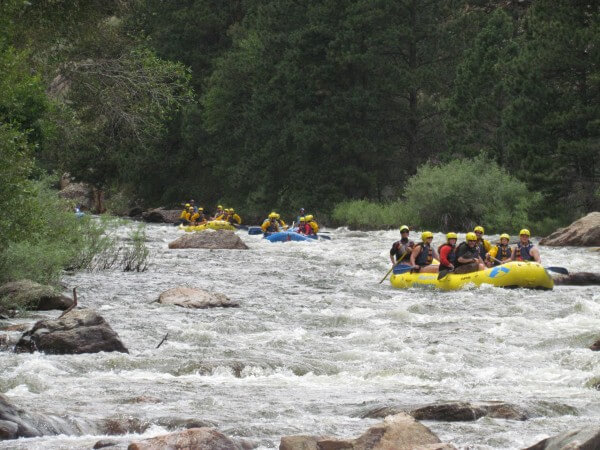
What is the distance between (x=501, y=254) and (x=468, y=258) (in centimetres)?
135

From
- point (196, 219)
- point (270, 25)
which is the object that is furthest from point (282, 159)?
point (196, 219)

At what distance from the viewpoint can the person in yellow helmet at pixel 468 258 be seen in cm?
1927

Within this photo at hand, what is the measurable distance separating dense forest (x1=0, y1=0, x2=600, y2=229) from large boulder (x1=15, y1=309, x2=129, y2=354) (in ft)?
16.4

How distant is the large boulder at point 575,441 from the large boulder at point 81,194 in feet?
181

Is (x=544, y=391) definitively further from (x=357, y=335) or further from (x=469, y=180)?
(x=469, y=180)

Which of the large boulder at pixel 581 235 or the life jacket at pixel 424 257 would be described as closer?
the life jacket at pixel 424 257

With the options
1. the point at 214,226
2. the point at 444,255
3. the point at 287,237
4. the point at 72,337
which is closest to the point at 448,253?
the point at 444,255

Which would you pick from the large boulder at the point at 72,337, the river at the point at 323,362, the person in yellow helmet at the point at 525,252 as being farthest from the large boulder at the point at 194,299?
the person in yellow helmet at the point at 525,252

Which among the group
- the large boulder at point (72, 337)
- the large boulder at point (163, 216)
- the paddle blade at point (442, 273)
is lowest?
the large boulder at point (163, 216)

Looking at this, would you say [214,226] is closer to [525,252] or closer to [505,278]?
[525,252]

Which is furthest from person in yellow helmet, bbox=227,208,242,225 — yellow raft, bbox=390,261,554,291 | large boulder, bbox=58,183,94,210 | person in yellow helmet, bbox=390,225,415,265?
yellow raft, bbox=390,261,554,291

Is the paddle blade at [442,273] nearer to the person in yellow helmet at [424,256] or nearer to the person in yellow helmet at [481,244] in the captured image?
the person in yellow helmet at [424,256]

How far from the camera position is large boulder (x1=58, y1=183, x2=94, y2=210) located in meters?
62.2

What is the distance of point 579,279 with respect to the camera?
1950cm
